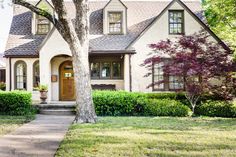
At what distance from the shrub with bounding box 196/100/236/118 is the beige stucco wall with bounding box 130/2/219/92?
415 cm

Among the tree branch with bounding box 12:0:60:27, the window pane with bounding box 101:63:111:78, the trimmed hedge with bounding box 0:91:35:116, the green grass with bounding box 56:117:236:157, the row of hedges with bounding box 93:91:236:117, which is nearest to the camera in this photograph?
the green grass with bounding box 56:117:236:157

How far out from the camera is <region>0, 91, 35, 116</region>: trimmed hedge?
1689 cm

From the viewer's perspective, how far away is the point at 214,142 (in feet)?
28.9

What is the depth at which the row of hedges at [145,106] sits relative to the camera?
1667 cm

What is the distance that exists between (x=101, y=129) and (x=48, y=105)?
784cm

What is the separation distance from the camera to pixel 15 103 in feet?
55.5

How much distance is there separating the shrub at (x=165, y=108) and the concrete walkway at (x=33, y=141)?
563 cm

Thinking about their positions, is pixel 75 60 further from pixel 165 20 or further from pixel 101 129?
pixel 165 20

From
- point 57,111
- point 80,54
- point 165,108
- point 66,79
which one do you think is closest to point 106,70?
point 66,79

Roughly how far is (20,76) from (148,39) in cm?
815

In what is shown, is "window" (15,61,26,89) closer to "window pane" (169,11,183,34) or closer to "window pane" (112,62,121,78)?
"window pane" (112,62,121,78)

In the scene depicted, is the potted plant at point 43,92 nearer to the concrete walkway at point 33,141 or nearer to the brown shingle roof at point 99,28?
the brown shingle roof at point 99,28

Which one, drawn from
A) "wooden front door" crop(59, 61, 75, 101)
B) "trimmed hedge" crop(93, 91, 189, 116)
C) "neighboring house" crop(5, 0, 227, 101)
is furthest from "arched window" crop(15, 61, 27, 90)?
"trimmed hedge" crop(93, 91, 189, 116)

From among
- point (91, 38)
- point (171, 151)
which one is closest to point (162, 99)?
point (91, 38)
